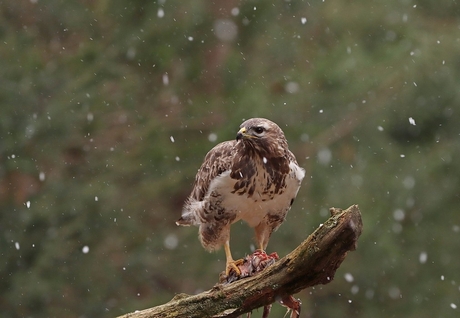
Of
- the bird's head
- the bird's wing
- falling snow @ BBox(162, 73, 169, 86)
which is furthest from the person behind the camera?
falling snow @ BBox(162, 73, 169, 86)

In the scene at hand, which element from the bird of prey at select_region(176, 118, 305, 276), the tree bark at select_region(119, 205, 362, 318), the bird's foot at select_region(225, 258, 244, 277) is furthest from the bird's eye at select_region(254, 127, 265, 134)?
the tree bark at select_region(119, 205, 362, 318)

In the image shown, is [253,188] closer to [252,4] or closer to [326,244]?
[326,244]

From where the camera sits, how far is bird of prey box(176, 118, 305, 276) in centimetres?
498

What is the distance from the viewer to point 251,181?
16.3 ft

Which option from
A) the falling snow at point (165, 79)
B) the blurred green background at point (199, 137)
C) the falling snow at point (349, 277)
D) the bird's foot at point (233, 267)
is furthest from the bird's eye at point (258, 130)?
the falling snow at point (349, 277)

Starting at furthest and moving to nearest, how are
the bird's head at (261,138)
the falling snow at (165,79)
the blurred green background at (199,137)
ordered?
the falling snow at (165,79) < the blurred green background at (199,137) < the bird's head at (261,138)

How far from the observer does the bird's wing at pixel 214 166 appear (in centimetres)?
513

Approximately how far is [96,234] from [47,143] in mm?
1230

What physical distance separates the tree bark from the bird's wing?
1142 millimetres

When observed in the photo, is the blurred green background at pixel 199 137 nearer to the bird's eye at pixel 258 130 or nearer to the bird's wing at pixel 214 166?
the bird's wing at pixel 214 166

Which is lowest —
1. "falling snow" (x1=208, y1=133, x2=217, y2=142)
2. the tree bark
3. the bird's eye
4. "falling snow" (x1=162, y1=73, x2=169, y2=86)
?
the tree bark

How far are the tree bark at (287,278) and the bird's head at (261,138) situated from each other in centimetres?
112

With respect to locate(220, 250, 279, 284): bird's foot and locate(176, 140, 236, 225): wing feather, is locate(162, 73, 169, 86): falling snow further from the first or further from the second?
locate(220, 250, 279, 284): bird's foot

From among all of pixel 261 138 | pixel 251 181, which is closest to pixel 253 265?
pixel 251 181
